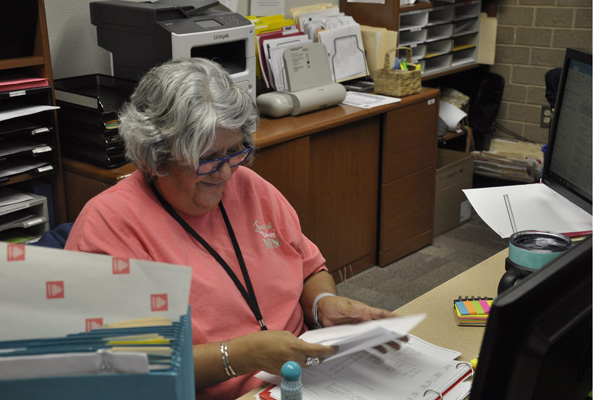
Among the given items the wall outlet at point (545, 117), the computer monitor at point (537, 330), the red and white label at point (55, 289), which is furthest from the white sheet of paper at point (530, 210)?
the wall outlet at point (545, 117)

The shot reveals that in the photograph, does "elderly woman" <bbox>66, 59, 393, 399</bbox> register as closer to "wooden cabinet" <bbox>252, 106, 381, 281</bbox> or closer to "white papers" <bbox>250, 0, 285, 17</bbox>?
"wooden cabinet" <bbox>252, 106, 381, 281</bbox>

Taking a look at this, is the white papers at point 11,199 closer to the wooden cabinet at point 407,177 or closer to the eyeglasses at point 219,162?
the eyeglasses at point 219,162

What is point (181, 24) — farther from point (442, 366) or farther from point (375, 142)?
point (442, 366)

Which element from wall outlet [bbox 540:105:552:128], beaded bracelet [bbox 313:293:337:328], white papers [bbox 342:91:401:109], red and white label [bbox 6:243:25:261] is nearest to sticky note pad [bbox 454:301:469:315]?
beaded bracelet [bbox 313:293:337:328]

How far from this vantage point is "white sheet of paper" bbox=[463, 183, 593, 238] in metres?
1.65

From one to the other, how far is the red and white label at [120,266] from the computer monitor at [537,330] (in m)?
0.40

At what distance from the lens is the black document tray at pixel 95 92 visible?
228 centimetres

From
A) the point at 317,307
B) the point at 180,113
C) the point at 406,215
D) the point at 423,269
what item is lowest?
the point at 423,269

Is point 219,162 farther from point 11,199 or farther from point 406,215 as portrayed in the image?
point 406,215

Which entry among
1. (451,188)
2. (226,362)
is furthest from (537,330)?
(451,188)

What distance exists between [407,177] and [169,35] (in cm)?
155

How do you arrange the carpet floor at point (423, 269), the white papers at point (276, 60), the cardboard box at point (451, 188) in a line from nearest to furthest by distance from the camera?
the white papers at point (276, 60)
the carpet floor at point (423, 269)
the cardboard box at point (451, 188)

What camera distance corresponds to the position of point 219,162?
4.67ft

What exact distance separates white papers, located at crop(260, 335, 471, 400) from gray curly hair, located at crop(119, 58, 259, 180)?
0.49 metres
